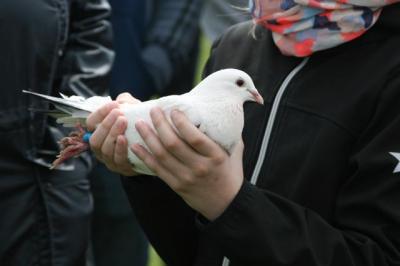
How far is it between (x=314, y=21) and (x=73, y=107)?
53 centimetres

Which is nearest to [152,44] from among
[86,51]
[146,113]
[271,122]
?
[86,51]

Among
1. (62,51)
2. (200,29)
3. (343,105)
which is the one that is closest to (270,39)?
(343,105)

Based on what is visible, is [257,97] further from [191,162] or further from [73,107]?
[73,107]

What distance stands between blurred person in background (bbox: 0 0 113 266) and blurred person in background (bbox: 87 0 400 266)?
740 mm

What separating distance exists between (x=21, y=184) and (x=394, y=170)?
50.2 inches

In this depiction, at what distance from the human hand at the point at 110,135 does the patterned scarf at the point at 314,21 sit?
397mm

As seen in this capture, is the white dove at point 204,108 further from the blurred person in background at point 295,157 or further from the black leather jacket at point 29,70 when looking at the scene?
the black leather jacket at point 29,70

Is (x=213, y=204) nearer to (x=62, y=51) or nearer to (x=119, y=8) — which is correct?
(x=62, y=51)

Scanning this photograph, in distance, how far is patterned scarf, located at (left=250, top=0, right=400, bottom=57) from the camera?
5.11 ft

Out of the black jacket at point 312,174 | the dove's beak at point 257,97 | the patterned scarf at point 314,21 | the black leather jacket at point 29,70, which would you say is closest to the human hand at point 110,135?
the black jacket at point 312,174

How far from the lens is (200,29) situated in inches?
175

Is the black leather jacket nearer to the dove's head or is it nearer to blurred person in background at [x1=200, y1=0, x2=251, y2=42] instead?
the dove's head

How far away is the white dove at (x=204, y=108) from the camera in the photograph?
1.41 meters

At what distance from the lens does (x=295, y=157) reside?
159cm
